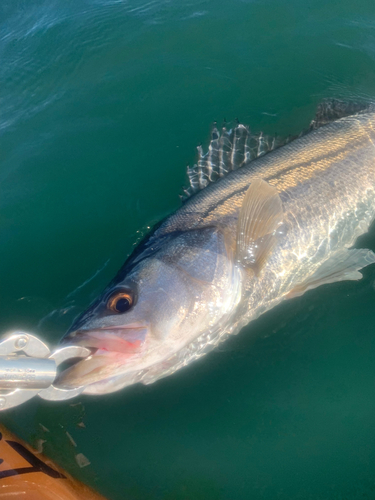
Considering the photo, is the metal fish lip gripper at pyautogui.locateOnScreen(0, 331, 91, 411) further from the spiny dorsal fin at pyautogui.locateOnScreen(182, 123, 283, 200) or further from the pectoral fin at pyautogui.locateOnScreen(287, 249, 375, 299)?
the spiny dorsal fin at pyautogui.locateOnScreen(182, 123, 283, 200)

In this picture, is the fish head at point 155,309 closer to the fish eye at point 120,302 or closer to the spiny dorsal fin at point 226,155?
the fish eye at point 120,302

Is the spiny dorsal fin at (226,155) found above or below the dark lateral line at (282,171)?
above

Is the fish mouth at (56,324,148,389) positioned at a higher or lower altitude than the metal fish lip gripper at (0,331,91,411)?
lower

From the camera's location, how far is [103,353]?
2023 mm

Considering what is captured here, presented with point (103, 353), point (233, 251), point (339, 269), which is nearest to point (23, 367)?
point (103, 353)

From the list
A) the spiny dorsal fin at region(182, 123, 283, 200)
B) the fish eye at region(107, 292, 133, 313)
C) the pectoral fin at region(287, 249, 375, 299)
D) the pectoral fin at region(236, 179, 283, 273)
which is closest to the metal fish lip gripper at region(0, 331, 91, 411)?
the fish eye at region(107, 292, 133, 313)

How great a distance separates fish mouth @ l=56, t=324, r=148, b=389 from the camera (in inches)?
75.9

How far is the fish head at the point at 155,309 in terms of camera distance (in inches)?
80.8

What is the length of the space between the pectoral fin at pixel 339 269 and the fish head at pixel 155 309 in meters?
0.75

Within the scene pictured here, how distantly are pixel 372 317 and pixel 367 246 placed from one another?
0.82 meters

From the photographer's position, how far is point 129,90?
5.55 meters

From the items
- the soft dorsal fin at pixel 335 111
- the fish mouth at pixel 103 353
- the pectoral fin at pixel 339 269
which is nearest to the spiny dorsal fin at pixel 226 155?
the soft dorsal fin at pixel 335 111

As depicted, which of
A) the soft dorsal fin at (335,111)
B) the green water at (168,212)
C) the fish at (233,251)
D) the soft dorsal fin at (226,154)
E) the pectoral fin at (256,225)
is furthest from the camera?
the soft dorsal fin at (335,111)

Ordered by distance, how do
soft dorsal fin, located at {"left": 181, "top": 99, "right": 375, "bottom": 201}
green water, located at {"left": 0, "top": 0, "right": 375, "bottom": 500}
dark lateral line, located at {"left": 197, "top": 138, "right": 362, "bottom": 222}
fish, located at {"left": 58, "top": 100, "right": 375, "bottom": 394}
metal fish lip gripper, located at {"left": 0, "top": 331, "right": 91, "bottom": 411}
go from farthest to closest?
1. soft dorsal fin, located at {"left": 181, "top": 99, "right": 375, "bottom": 201}
2. dark lateral line, located at {"left": 197, "top": 138, "right": 362, "bottom": 222}
3. green water, located at {"left": 0, "top": 0, "right": 375, "bottom": 500}
4. fish, located at {"left": 58, "top": 100, "right": 375, "bottom": 394}
5. metal fish lip gripper, located at {"left": 0, "top": 331, "right": 91, "bottom": 411}
